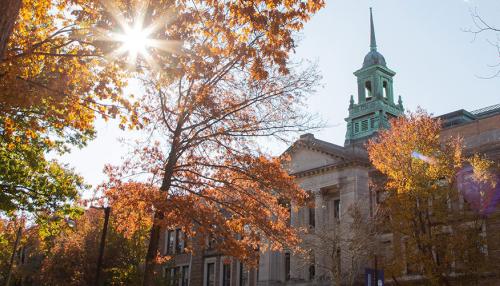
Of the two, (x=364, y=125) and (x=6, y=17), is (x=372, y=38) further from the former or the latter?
(x=6, y=17)

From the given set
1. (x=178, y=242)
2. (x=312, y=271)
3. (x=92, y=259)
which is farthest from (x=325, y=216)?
(x=178, y=242)

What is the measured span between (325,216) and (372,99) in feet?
83.4

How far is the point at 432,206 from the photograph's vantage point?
952 inches

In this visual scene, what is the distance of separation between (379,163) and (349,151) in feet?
45.1

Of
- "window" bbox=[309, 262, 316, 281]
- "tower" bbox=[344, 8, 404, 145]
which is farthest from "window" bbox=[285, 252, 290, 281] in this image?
"tower" bbox=[344, 8, 404, 145]

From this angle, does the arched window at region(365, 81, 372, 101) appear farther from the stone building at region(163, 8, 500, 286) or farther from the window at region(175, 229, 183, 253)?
the window at region(175, 229, 183, 253)

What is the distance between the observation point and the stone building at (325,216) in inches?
1271

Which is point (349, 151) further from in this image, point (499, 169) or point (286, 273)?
point (499, 169)

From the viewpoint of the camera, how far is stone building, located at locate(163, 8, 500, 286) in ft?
106

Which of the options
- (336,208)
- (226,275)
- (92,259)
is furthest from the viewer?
(226,275)

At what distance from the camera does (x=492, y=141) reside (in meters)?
31.2

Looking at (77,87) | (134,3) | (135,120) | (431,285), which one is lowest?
(431,285)

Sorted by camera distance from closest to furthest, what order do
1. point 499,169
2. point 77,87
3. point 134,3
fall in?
point 134,3 → point 77,87 → point 499,169

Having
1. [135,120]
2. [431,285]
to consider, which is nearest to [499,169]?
[431,285]
